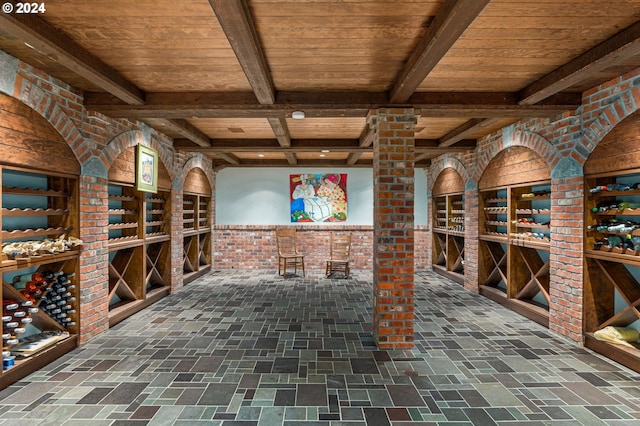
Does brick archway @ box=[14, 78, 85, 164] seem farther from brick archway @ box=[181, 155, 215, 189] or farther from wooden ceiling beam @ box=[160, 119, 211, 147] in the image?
brick archway @ box=[181, 155, 215, 189]

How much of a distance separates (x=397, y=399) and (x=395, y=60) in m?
2.69

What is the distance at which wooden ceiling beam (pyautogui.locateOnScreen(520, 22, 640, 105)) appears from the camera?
6.66ft

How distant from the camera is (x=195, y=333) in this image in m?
3.44

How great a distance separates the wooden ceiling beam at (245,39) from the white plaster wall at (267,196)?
473 cm

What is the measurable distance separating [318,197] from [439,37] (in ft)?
18.6

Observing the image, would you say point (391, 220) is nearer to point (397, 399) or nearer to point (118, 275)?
point (397, 399)

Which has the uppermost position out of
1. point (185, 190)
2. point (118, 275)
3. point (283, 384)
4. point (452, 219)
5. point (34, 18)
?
point (34, 18)

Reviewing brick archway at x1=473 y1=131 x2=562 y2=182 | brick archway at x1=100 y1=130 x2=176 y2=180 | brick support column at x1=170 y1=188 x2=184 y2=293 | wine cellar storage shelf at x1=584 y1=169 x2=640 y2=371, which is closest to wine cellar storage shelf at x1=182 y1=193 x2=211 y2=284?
brick support column at x1=170 y1=188 x2=184 y2=293

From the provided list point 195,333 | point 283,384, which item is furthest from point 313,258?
point 283,384

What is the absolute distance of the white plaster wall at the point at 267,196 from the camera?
294 inches

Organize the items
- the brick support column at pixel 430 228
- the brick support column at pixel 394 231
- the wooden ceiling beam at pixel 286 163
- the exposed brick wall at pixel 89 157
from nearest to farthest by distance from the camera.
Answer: the exposed brick wall at pixel 89 157
the brick support column at pixel 394 231
the wooden ceiling beam at pixel 286 163
the brick support column at pixel 430 228

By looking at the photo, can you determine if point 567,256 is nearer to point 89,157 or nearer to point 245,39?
point 245,39

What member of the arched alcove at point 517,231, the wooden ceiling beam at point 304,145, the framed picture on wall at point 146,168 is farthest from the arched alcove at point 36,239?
the arched alcove at point 517,231
